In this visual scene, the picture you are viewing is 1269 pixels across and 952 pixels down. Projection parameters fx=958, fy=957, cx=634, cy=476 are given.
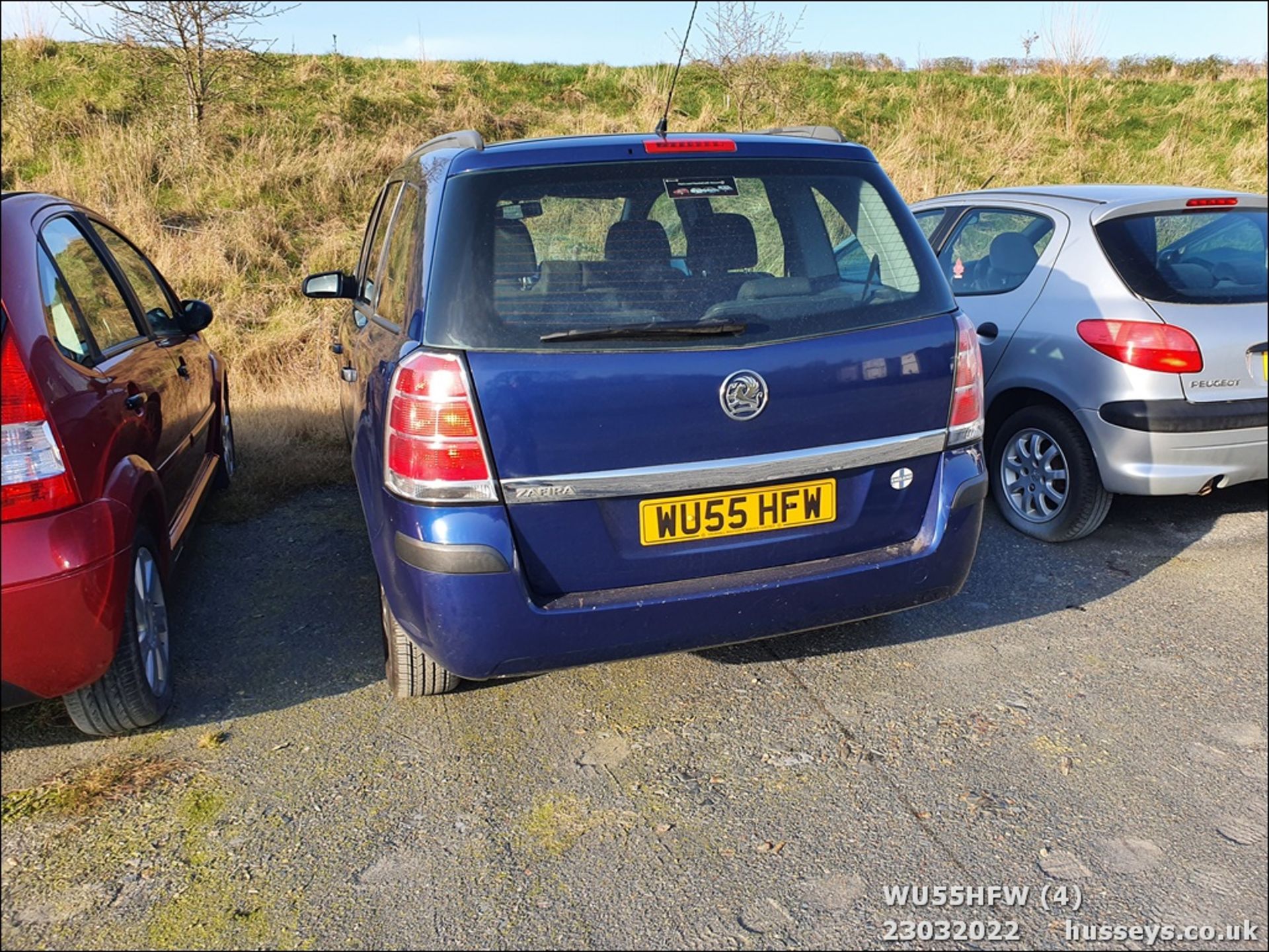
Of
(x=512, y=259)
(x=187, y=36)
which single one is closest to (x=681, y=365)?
(x=512, y=259)

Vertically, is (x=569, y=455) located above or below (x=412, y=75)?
below

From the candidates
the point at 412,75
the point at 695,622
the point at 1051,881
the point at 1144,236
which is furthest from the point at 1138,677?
the point at 412,75

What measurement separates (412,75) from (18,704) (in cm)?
1667

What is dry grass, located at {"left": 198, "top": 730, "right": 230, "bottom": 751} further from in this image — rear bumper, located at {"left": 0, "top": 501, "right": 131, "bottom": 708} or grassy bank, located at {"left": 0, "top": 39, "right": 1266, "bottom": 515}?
grassy bank, located at {"left": 0, "top": 39, "right": 1266, "bottom": 515}

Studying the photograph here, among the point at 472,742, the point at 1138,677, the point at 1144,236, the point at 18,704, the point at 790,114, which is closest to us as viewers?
the point at 18,704

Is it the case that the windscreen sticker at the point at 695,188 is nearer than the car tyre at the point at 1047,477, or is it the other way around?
the windscreen sticker at the point at 695,188

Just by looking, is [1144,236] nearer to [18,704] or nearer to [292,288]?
[18,704]

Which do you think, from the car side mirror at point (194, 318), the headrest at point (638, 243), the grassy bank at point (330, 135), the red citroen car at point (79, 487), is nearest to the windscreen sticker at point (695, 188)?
the headrest at point (638, 243)

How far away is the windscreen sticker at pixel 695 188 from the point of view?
2.79 m

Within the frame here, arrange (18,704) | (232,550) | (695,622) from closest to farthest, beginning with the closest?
(18,704), (695,622), (232,550)

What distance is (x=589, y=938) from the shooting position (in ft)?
6.93

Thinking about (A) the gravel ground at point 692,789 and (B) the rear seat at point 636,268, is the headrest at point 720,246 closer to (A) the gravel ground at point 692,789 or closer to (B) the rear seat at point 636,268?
(B) the rear seat at point 636,268

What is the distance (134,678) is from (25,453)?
75cm

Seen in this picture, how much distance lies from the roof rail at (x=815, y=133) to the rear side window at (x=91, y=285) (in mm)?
2366
